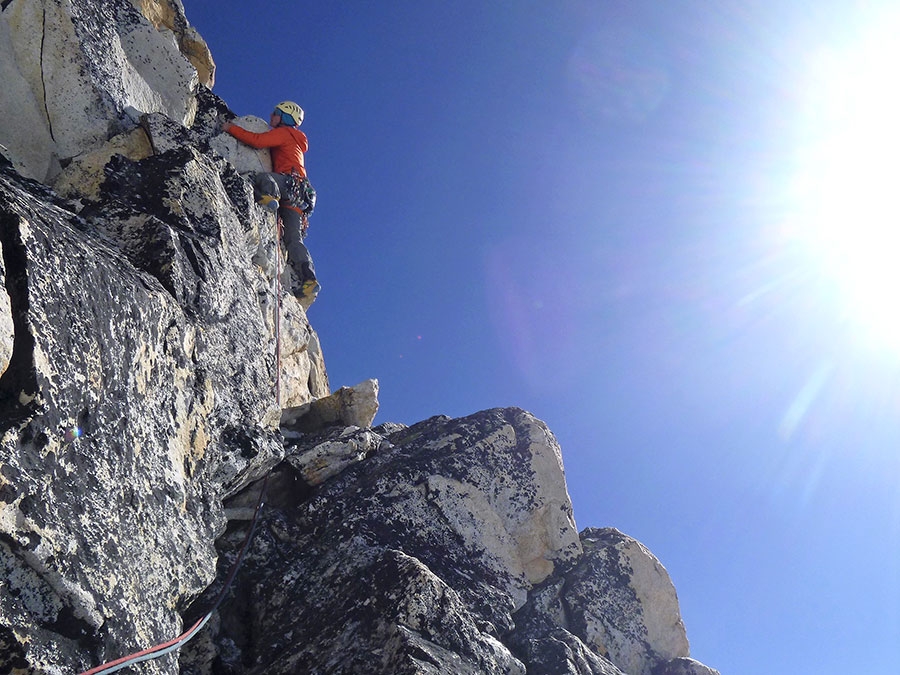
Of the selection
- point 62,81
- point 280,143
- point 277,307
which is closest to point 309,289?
point 280,143

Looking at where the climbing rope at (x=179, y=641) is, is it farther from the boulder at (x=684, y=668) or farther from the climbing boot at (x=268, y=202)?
the climbing boot at (x=268, y=202)

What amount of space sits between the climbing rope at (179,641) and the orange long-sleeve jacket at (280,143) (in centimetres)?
829

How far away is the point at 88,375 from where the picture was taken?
522 cm

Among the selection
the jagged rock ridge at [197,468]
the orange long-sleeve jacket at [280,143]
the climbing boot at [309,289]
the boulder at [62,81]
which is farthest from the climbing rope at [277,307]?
Result: the boulder at [62,81]

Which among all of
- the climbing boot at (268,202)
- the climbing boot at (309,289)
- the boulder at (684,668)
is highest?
the climbing boot at (309,289)

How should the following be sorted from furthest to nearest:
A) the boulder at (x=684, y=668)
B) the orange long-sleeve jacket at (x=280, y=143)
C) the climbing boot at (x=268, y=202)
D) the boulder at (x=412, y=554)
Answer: the orange long-sleeve jacket at (x=280, y=143)
the climbing boot at (x=268, y=202)
the boulder at (x=684, y=668)
the boulder at (x=412, y=554)

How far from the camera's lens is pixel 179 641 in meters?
5.79

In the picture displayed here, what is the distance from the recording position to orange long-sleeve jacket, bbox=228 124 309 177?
46.7 ft

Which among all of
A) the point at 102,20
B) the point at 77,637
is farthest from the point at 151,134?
the point at 77,637

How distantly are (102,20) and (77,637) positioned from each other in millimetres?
10882

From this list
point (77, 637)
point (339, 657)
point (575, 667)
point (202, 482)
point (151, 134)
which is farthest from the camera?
point (151, 134)

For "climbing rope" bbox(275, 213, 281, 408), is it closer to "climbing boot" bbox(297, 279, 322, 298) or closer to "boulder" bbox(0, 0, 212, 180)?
"climbing boot" bbox(297, 279, 322, 298)

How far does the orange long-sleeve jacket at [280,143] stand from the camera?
14.2 meters

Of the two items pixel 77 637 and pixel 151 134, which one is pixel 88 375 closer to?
pixel 77 637
